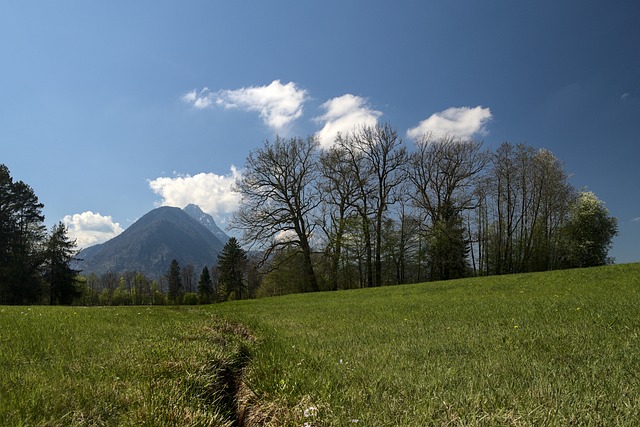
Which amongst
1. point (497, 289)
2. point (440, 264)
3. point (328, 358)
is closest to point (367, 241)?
point (440, 264)

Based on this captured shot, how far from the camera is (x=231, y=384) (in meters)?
4.13

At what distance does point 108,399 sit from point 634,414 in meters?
4.16

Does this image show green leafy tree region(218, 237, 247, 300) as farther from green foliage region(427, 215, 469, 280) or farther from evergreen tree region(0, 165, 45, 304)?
green foliage region(427, 215, 469, 280)

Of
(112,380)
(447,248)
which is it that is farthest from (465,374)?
(447,248)

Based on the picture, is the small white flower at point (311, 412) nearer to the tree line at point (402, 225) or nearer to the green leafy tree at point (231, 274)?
the tree line at point (402, 225)

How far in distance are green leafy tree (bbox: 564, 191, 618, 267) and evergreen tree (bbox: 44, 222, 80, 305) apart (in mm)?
68997

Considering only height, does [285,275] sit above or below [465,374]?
below

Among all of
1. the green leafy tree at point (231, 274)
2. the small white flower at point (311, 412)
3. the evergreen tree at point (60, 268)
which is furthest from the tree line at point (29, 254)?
the small white flower at point (311, 412)

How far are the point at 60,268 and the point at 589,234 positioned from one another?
2817 inches

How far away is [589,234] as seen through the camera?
38.2 metres

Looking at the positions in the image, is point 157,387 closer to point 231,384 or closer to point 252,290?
point 231,384

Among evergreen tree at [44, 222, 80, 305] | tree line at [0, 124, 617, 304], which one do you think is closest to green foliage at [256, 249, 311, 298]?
tree line at [0, 124, 617, 304]

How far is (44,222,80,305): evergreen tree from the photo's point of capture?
157 feet

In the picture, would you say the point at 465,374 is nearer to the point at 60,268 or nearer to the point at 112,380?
the point at 112,380
